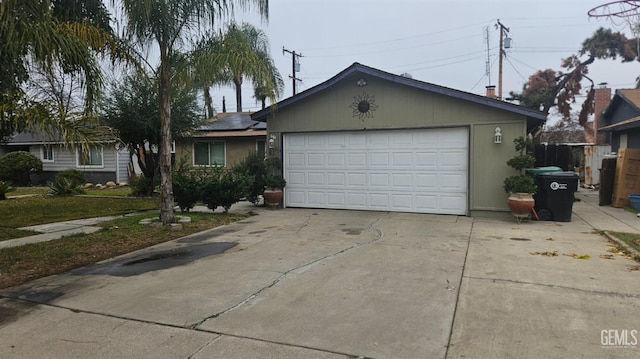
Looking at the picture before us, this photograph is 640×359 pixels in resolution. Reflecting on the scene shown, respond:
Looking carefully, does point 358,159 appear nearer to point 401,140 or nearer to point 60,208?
point 401,140

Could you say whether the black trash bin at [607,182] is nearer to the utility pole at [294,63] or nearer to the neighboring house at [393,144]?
the neighboring house at [393,144]

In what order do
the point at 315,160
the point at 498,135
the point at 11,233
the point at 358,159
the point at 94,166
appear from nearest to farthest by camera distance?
the point at 11,233
the point at 498,135
the point at 358,159
the point at 315,160
the point at 94,166

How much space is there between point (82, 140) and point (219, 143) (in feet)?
42.1

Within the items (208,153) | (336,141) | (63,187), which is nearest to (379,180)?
(336,141)

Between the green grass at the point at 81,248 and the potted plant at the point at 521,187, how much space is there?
655 centimetres

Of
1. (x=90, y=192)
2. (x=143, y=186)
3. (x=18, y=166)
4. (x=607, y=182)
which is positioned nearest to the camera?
(x=607, y=182)

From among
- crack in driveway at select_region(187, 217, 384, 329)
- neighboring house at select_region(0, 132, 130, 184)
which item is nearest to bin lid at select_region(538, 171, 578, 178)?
crack in driveway at select_region(187, 217, 384, 329)

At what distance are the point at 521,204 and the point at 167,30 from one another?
27.4ft

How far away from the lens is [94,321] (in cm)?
385

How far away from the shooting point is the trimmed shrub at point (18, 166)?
21547 millimetres

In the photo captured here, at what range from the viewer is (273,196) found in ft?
38.8

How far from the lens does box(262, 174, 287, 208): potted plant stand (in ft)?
38.7

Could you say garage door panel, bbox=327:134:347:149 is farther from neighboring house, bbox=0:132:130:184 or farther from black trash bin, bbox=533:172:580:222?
neighboring house, bbox=0:132:130:184

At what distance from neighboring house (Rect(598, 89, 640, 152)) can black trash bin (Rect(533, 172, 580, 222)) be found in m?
5.41
